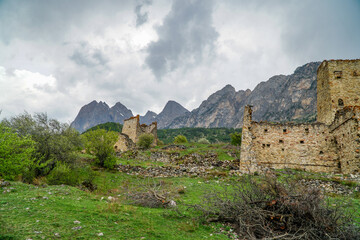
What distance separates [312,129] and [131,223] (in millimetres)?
19118

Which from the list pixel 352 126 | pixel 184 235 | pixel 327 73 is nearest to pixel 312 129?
pixel 352 126

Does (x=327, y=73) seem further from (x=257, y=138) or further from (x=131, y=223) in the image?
(x=131, y=223)

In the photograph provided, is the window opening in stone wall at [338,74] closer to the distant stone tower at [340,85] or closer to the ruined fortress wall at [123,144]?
the distant stone tower at [340,85]

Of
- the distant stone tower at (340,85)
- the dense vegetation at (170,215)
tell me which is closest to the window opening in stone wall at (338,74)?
the distant stone tower at (340,85)

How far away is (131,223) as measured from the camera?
5.36m

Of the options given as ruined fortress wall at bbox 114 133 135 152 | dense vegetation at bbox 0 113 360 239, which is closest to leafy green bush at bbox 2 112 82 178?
dense vegetation at bbox 0 113 360 239

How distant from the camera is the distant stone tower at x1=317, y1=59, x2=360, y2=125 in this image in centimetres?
2033

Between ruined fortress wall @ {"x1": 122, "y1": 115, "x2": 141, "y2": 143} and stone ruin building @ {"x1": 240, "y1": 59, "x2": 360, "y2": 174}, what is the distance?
23855mm

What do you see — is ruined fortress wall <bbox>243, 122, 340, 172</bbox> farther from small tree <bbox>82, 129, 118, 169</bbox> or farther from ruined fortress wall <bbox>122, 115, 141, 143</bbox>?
ruined fortress wall <bbox>122, 115, 141, 143</bbox>

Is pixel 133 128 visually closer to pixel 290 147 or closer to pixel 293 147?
pixel 290 147

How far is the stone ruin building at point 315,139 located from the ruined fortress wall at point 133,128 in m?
23.9

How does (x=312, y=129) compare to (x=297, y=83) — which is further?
(x=297, y=83)

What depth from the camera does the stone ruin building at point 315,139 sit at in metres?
15.8

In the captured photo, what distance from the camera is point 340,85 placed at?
20.8 m
